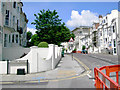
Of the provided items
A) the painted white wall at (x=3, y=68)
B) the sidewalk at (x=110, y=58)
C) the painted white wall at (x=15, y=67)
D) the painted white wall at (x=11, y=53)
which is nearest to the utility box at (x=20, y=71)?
the painted white wall at (x=15, y=67)

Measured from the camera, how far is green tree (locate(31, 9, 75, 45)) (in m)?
34.2

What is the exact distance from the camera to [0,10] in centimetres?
1545

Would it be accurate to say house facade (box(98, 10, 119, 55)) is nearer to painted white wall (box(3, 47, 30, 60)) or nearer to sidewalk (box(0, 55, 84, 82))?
painted white wall (box(3, 47, 30, 60))

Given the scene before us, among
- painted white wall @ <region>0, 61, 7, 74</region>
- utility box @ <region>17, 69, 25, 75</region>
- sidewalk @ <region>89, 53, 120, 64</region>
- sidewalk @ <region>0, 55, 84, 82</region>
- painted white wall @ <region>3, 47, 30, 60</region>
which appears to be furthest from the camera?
sidewalk @ <region>89, 53, 120, 64</region>

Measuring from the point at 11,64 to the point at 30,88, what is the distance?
416cm

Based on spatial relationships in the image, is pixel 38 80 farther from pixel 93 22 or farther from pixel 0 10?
pixel 93 22

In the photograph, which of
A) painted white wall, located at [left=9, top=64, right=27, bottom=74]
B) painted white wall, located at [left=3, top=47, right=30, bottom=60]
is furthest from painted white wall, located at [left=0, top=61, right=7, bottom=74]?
painted white wall, located at [left=3, top=47, right=30, bottom=60]

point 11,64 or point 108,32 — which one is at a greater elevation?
point 108,32

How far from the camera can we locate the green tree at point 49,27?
34169mm

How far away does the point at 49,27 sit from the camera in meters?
34.7

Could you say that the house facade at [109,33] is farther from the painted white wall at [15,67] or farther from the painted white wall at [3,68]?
the painted white wall at [3,68]

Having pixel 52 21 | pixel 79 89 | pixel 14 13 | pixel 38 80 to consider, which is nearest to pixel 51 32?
pixel 52 21

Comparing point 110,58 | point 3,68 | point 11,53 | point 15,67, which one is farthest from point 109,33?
point 3,68

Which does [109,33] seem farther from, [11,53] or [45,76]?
[45,76]
